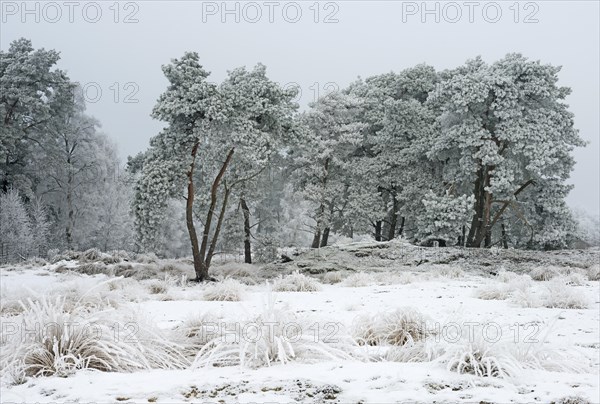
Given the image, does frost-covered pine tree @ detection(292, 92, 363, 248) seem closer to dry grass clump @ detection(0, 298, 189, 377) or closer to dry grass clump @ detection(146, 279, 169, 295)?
dry grass clump @ detection(146, 279, 169, 295)

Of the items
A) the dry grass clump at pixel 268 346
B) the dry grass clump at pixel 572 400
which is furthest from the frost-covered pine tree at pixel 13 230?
the dry grass clump at pixel 572 400

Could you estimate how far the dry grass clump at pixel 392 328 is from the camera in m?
4.40

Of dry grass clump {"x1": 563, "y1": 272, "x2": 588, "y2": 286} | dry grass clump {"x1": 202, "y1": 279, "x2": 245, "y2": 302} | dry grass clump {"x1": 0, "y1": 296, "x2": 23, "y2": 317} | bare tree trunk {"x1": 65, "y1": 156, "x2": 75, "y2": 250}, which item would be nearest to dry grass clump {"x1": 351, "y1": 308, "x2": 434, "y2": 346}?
dry grass clump {"x1": 202, "y1": 279, "x2": 245, "y2": 302}

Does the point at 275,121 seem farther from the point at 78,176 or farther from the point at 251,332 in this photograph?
the point at 78,176

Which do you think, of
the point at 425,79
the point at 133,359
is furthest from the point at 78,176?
the point at 133,359

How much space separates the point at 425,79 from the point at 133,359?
23.3m

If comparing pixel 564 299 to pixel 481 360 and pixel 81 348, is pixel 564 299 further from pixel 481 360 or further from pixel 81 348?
pixel 81 348

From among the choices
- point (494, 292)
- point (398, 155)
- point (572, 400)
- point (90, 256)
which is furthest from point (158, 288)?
point (398, 155)

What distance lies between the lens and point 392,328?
457cm

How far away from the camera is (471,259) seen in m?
16.6

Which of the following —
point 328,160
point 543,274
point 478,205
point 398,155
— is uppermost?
point 398,155

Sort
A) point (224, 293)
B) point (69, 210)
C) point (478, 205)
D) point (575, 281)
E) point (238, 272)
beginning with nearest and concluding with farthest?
point (224, 293), point (575, 281), point (238, 272), point (478, 205), point (69, 210)

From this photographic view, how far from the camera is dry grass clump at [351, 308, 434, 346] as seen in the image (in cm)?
→ 440

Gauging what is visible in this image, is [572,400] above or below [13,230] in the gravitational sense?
below
